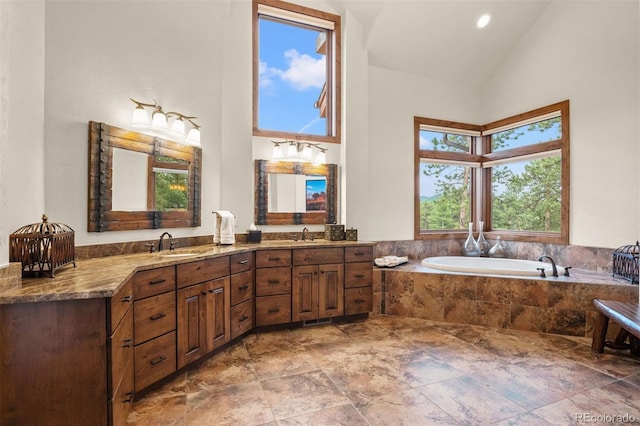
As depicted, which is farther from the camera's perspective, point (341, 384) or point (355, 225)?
point (355, 225)

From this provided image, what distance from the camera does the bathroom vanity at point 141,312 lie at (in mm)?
1340

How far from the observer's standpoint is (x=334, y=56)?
398 cm

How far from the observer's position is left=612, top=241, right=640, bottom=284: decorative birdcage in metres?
2.99

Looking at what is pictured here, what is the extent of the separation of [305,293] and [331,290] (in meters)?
0.28

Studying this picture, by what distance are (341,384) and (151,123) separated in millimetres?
2466

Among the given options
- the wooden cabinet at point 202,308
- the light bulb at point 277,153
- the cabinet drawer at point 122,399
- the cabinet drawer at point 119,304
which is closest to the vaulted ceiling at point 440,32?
the light bulb at point 277,153

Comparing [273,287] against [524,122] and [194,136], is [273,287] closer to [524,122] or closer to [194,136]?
[194,136]

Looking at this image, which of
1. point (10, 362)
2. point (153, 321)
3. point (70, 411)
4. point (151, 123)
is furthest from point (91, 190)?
point (70, 411)

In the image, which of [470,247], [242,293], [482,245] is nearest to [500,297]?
[470,247]

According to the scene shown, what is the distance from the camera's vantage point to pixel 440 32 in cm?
407

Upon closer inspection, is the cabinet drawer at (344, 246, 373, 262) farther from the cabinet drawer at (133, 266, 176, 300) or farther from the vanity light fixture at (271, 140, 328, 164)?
the cabinet drawer at (133, 266, 176, 300)

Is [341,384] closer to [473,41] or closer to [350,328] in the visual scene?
[350,328]

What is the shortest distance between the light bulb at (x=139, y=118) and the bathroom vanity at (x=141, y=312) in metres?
1.02

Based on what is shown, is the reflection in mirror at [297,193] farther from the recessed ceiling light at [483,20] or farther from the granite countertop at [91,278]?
the recessed ceiling light at [483,20]
